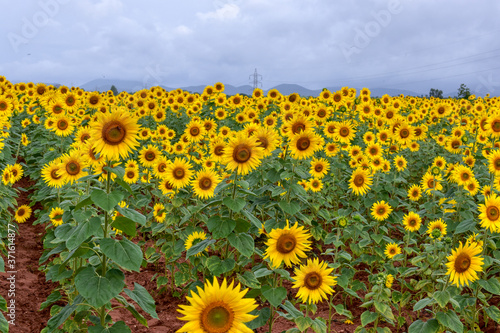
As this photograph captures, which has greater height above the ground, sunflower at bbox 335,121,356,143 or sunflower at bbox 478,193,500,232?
sunflower at bbox 335,121,356,143

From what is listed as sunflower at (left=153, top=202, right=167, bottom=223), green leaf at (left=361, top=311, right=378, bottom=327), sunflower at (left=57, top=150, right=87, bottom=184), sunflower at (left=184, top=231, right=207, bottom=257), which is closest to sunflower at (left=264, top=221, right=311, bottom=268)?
green leaf at (left=361, top=311, right=378, bottom=327)

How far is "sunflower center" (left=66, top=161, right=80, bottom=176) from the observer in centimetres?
458

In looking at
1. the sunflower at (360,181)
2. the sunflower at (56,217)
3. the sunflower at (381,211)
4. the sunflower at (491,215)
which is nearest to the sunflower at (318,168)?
the sunflower at (360,181)

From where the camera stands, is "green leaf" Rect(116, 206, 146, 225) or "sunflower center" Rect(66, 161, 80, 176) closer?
"green leaf" Rect(116, 206, 146, 225)

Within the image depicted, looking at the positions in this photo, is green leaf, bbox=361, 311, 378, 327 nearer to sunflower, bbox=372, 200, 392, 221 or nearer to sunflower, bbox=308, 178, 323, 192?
sunflower, bbox=372, 200, 392, 221

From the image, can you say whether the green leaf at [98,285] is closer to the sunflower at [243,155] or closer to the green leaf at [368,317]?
the sunflower at [243,155]

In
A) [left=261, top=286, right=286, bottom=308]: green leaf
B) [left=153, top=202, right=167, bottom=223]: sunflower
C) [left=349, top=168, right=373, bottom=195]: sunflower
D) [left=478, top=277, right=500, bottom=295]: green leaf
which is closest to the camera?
[left=261, top=286, right=286, bottom=308]: green leaf

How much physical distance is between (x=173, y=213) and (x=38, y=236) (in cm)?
318

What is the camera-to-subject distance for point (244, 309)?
1.90 m

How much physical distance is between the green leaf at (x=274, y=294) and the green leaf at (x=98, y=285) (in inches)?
46.0

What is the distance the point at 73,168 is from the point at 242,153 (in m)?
2.34

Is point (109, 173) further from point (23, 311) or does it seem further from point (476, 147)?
point (476, 147)

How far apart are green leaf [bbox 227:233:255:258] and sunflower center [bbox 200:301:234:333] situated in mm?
1327

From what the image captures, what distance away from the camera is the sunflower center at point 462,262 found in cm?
339
